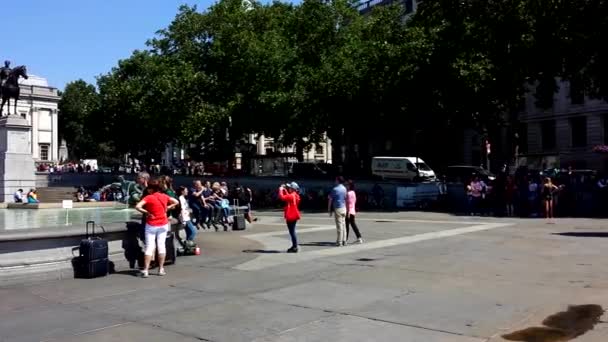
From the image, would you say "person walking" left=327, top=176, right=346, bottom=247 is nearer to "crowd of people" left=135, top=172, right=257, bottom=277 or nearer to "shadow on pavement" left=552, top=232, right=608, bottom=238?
"crowd of people" left=135, top=172, right=257, bottom=277

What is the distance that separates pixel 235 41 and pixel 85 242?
125 feet

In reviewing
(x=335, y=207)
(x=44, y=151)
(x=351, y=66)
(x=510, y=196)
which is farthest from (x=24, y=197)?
(x=44, y=151)

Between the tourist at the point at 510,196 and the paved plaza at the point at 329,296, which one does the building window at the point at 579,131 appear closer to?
the tourist at the point at 510,196

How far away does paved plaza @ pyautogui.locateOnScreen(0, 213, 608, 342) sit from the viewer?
743 centimetres

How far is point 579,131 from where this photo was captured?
172ft

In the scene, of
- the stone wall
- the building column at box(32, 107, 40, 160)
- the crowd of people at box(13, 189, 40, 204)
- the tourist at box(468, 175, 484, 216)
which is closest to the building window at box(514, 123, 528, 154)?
the stone wall

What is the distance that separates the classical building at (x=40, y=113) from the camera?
294 ft

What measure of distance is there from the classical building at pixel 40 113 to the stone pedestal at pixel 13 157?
6012cm

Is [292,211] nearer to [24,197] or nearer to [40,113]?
[24,197]

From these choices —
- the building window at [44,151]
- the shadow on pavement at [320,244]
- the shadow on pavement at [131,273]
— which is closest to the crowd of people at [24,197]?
the shadow on pavement at [320,244]

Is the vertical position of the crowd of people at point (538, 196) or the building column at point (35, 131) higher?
the building column at point (35, 131)

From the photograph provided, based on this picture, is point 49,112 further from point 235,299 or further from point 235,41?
point 235,299

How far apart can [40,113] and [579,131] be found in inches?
2859

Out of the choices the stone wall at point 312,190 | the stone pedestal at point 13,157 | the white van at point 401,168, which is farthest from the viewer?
the white van at point 401,168
